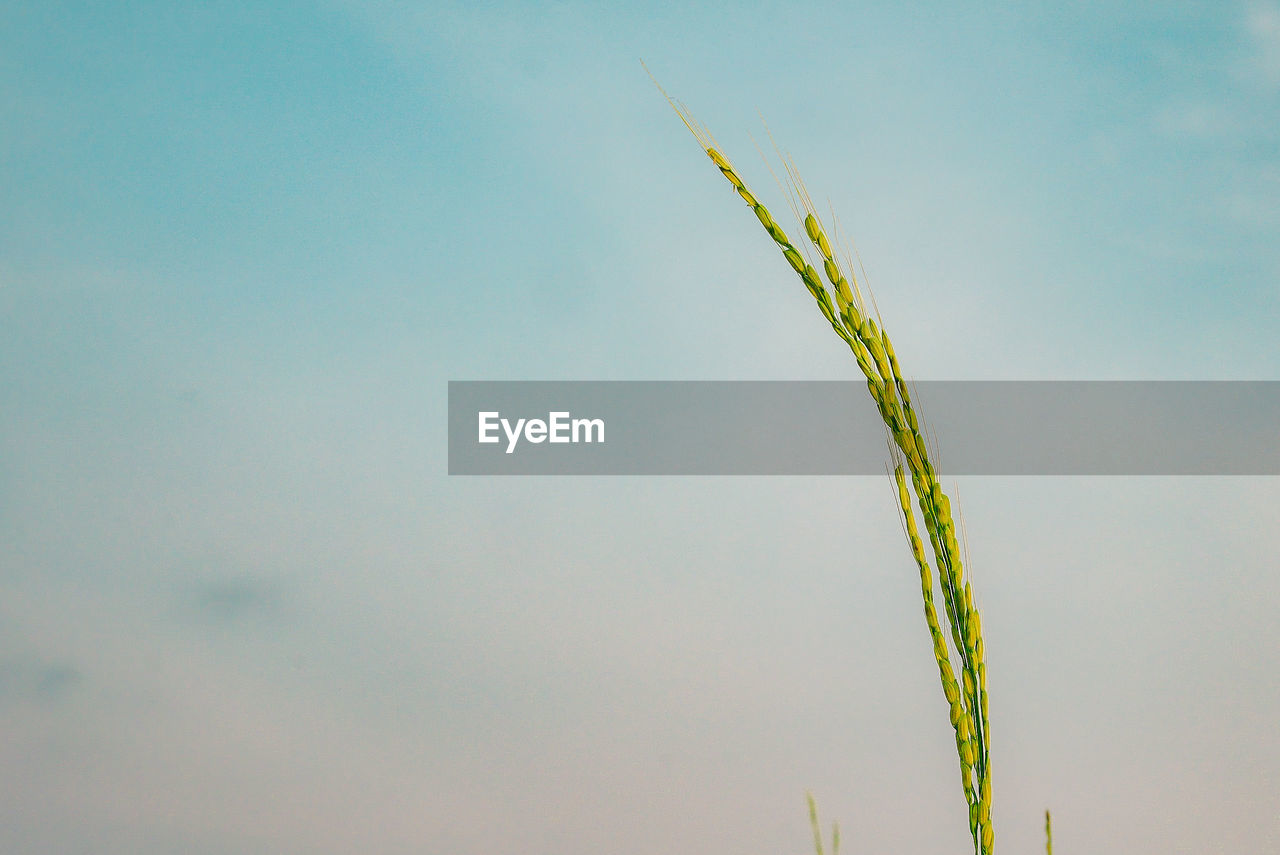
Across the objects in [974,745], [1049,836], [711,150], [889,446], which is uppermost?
[711,150]

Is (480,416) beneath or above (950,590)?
above

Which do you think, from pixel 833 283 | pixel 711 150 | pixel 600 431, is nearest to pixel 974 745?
pixel 833 283

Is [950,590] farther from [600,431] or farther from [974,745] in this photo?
[600,431]

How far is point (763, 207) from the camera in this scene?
1.04 metres

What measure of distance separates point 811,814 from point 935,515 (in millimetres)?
373

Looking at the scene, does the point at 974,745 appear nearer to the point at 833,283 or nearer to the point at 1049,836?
the point at 1049,836

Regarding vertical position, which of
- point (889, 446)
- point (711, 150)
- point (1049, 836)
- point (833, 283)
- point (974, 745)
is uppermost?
point (711, 150)

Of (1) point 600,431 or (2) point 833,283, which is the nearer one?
(2) point 833,283

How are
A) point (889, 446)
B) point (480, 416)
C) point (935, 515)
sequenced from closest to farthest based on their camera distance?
point (935, 515), point (889, 446), point (480, 416)

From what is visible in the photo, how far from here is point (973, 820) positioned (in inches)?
41.8

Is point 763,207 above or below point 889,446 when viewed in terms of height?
above

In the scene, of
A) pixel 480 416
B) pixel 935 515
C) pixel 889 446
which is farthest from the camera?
pixel 480 416

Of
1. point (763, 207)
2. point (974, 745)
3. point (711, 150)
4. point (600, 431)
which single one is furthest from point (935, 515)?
point (600, 431)

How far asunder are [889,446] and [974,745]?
36 centimetres
